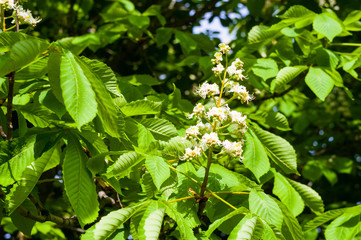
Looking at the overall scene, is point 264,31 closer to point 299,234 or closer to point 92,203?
point 299,234

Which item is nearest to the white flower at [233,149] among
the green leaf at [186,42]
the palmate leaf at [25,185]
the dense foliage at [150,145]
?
the dense foliage at [150,145]

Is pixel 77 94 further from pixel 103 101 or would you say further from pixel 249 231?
pixel 249 231

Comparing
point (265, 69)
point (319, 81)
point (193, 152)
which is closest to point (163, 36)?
point (265, 69)

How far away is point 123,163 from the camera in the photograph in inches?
45.7

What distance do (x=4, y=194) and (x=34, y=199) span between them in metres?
0.18

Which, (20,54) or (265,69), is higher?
(20,54)

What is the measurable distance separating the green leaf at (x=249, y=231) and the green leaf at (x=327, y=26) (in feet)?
3.50

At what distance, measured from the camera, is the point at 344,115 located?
12.9 ft

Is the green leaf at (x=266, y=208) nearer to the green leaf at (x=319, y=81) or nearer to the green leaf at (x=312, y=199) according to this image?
the green leaf at (x=312, y=199)

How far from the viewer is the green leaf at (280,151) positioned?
1.52 meters

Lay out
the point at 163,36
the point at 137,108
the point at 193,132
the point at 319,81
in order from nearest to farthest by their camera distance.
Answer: the point at 193,132
the point at 137,108
the point at 319,81
the point at 163,36

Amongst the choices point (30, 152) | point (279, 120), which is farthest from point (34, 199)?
point (279, 120)

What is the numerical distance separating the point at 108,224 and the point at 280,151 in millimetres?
744

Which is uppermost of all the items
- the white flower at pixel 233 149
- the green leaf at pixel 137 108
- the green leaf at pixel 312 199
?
the green leaf at pixel 137 108
